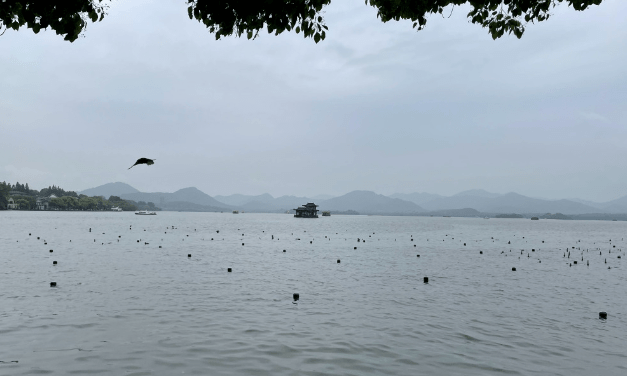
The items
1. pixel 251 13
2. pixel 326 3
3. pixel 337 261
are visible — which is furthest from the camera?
pixel 337 261

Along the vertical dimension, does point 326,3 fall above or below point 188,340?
above

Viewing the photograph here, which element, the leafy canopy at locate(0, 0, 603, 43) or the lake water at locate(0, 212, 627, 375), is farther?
the lake water at locate(0, 212, 627, 375)

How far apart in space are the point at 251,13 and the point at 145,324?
15.3 m

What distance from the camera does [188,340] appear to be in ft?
53.0

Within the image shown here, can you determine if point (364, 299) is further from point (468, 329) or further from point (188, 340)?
point (188, 340)

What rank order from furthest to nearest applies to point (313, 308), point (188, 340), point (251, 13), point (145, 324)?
point (313, 308), point (145, 324), point (188, 340), point (251, 13)

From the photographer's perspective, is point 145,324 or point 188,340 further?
point 145,324

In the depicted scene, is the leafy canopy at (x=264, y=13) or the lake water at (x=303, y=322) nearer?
the leafy canopy at (x=264, y=13)

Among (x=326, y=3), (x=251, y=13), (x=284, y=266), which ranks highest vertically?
(x=326, y=3)

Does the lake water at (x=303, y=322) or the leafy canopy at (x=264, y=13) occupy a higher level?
the leafy canopy at (x=264, y=13)

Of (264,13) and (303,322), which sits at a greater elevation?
(264,13)

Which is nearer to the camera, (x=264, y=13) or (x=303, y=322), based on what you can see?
(x=264, y=13)

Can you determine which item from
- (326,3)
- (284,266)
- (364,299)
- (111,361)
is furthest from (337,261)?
(326,3)

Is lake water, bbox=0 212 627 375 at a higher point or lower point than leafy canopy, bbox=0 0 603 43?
lower
